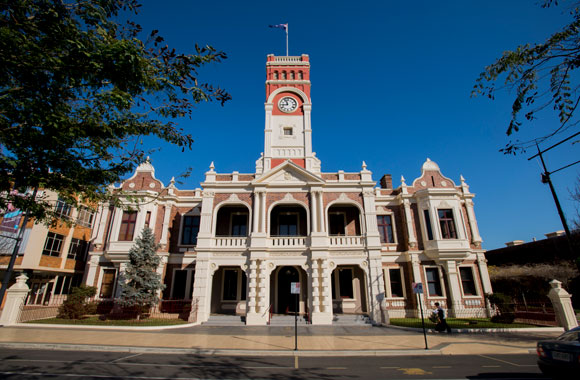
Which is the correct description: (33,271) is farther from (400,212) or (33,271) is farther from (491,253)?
(491,253)

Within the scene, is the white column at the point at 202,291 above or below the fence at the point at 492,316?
above

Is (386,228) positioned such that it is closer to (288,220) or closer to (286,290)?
(288,220)

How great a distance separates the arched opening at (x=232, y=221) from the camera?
2312 cm

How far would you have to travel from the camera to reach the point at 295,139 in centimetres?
2402

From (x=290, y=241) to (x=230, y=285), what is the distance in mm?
6713

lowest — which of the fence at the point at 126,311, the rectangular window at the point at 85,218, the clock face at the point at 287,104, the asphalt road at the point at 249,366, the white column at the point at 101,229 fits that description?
the asphalt road at the point at 249,366

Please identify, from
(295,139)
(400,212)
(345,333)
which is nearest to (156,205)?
(295,139)

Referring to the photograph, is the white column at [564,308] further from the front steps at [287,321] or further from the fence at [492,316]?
the front steps at [287,321]

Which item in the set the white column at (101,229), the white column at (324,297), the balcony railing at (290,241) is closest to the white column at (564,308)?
the white column at (324,297)

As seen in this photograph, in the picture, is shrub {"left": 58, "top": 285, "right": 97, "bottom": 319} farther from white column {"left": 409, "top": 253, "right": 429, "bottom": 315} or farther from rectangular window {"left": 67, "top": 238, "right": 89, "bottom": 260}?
white column {"left": 409, "top": 253, "right": 429, "bottom": 315}

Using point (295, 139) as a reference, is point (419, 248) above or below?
below

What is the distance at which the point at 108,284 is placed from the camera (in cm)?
2167

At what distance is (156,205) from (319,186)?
13661 millimetres

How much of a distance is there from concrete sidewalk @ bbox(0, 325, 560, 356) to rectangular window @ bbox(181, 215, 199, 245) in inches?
344
